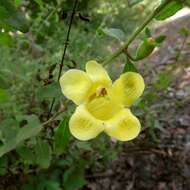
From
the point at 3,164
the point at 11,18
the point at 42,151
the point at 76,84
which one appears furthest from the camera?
the point at 3,164

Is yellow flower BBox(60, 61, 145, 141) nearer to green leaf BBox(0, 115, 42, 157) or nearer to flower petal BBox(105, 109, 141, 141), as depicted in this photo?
flower petal BBox(105, 109, 141, 141)

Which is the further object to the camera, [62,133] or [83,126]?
[62,133]

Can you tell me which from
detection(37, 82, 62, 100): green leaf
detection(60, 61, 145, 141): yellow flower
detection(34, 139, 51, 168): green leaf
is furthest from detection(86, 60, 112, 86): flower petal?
detection(34, 139, 51, 168): green leaf

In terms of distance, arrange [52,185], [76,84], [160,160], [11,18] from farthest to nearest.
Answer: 1. [160,160]
2. [52,185]
3. [11,18]
4. [76,84]

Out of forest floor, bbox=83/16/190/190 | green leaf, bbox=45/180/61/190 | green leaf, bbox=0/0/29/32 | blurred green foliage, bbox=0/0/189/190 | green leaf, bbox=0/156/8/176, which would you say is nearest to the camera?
green leaf, bbox=0/0/29/32

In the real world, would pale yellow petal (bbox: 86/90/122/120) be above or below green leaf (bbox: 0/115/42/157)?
above

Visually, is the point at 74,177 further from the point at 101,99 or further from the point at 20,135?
the point at 101,99

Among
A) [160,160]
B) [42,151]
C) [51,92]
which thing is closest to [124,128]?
[51,92]

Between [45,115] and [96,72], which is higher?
[96,72]
